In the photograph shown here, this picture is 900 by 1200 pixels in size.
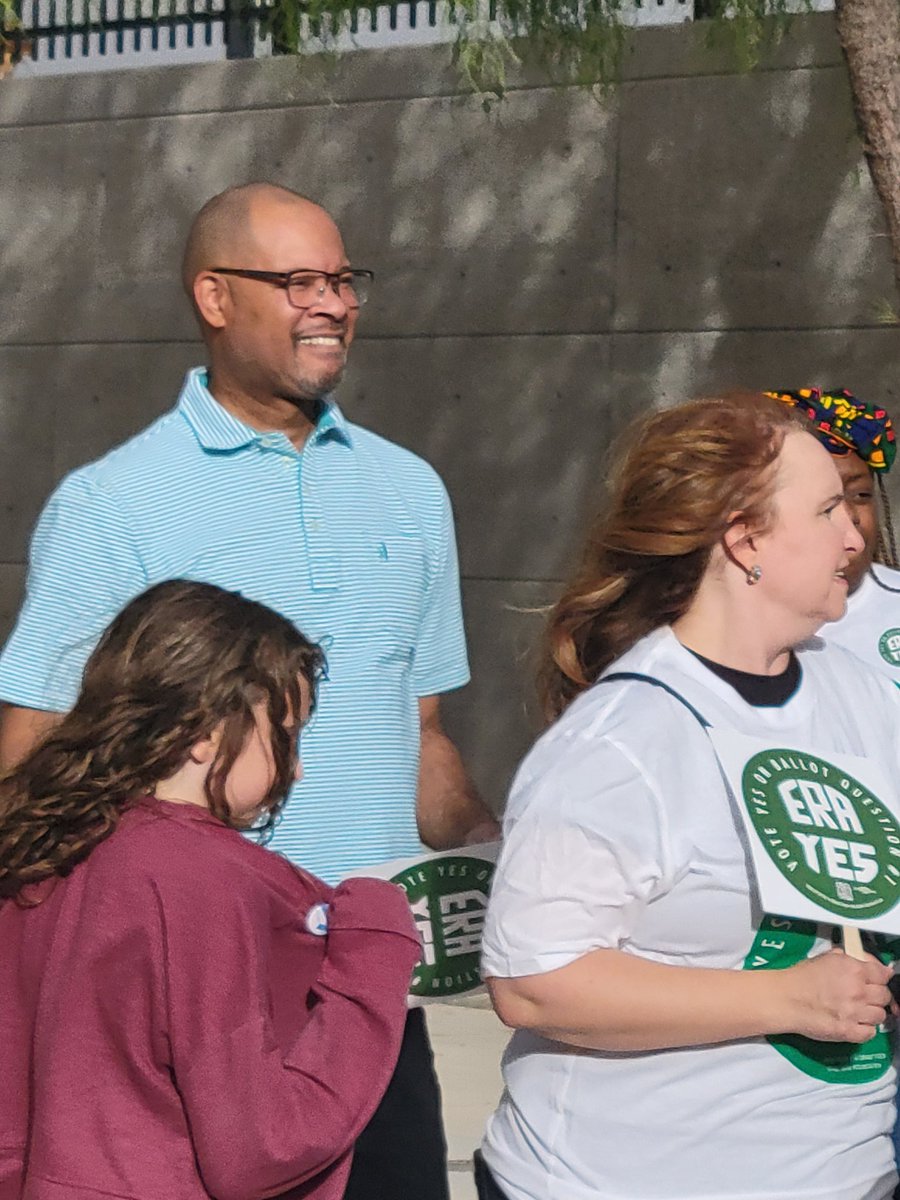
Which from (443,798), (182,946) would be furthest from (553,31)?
(182,946)

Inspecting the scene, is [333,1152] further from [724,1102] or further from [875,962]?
[875,962]

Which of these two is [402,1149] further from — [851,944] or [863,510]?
[863,510]

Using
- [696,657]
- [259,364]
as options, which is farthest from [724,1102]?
[259,364]

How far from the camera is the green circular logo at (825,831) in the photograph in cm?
224

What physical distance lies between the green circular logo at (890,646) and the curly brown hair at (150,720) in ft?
5.37

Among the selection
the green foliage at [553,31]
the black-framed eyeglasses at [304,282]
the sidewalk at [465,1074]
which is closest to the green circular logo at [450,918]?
the black-framed eyeglasses at [304,282]

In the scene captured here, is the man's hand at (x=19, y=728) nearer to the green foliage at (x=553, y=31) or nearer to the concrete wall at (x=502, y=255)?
the green foliage at (x=553, y=31)

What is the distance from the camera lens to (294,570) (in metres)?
3.26

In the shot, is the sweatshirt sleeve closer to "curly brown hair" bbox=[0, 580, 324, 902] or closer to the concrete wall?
"curly brown hair" bbox=[0, 580, 324, 902]

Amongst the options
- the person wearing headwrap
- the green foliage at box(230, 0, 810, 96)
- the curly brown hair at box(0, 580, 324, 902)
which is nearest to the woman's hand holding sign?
the curly brown hair at box(0, 580, 324, 902)

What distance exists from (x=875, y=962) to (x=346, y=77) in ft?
22.8

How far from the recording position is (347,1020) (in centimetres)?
225

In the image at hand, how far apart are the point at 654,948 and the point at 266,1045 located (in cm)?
47

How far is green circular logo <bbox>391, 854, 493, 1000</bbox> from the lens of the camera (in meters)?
2.96
